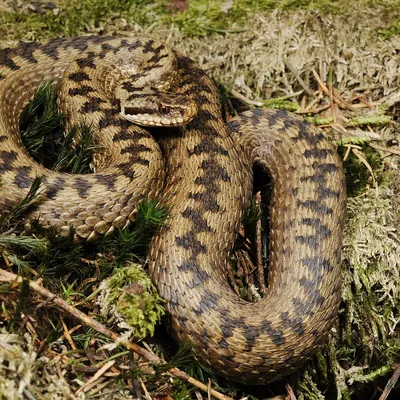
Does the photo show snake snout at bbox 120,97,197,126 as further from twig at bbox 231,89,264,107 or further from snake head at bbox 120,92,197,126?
twig at bbox 231,89,264,107

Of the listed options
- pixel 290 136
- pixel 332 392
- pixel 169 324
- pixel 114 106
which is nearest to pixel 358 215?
pixel 290 136

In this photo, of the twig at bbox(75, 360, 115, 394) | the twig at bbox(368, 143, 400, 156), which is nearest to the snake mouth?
the twig at bbox(368, 143, 400, 156)

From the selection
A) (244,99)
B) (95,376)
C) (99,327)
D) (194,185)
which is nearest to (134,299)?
(99,327)

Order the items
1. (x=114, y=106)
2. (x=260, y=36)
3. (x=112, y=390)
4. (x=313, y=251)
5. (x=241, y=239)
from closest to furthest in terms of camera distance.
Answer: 1. (x=112, y=390)
2. (x=313, y=251)
3. (x=241, y=239)
4. (x=114, y=106)
5. (x=260, y=36)

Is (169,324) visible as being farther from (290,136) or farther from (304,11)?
(304,11)

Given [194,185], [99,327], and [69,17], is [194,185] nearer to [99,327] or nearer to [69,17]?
[99,327]

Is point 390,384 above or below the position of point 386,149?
below
